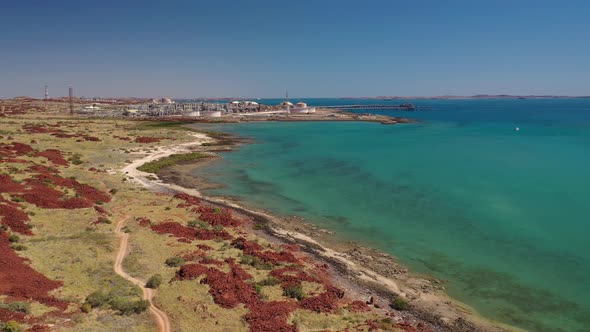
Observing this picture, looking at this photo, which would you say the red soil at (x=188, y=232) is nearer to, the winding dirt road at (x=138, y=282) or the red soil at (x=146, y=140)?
the winding dirt road at (x=138, y=282)

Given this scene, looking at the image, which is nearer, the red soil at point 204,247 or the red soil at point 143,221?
the red soil at point 204,247

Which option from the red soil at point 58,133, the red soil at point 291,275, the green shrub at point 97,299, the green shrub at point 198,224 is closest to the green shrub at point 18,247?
the green shrub at point 97,299

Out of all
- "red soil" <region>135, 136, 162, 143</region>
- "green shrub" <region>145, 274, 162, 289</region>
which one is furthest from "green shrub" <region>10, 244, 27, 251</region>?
"red soil" <region>135, 136, 162, 143</region>

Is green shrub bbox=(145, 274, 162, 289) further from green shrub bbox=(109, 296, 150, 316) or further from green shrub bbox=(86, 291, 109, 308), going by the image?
green shrub bbox=(86, 291, 109, 308)

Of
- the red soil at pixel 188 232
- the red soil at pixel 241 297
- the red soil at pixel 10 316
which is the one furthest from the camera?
the red soil at pixel 188 232

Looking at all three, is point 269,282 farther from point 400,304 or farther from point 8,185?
point 8,185

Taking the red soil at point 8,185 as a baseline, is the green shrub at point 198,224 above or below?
below
